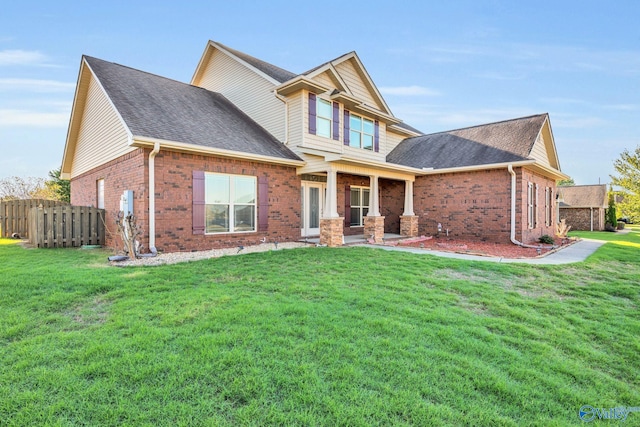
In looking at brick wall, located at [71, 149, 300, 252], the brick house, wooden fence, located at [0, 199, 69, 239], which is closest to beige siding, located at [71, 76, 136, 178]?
the brick house

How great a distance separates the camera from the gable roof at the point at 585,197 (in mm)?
27425

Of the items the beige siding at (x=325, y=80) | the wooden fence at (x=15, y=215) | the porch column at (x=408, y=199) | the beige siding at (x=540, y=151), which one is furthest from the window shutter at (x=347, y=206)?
→ the wooden fence at (x=15, y=215)

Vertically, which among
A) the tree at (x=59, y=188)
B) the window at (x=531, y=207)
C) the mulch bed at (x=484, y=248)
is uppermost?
the tree at (x=59, y=188)

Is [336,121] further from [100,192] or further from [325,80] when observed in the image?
[100,192]

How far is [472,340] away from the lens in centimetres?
332

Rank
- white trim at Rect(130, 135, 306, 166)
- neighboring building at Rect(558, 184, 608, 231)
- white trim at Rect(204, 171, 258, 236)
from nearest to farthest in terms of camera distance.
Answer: white trim at Rect(130, 135, 306, 166) → white trim at Rect(204, 171, 258, 236) → neighboring building at Rect(558, 184, 608, 231)

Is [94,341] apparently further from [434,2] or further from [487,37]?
[487,37]

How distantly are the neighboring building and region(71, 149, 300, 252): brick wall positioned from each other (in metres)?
26.3

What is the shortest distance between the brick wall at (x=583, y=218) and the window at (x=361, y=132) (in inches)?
944

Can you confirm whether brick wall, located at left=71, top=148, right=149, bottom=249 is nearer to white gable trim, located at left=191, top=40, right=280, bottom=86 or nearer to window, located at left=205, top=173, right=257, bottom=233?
window, located at left=205, top=173, right=257, bottom=233

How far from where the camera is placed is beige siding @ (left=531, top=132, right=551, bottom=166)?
41.7ft

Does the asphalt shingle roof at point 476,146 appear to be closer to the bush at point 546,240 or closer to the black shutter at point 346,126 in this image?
the bush at point 546,240

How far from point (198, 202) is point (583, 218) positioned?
1291 inches

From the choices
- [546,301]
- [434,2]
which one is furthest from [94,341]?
[434,2]
